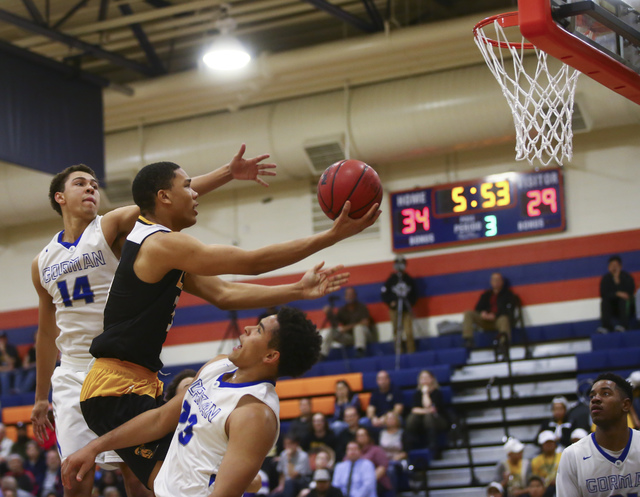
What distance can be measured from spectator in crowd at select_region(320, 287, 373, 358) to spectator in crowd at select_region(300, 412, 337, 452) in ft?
9.93

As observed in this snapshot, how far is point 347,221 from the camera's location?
146 inches

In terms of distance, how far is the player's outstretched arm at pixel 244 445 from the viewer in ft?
10.8

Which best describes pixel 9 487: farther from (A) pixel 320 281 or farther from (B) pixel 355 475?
(A) pixel 320 281

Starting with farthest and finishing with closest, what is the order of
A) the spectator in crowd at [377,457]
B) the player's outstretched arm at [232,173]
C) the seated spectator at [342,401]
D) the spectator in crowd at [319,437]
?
the seated spectator at [342,401] → the spectator in crowd at [319,437] → the spectator in crowd at [377,457] → the player's outstretched arm at [232,173]

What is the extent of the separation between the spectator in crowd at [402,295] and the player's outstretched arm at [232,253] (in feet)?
33.6

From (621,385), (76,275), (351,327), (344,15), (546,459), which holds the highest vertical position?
(344,15)

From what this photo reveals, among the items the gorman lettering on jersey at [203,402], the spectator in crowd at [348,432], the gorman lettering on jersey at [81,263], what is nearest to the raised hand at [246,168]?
the gorman lettering on jersey at [81,263]

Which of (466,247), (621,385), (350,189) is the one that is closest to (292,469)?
(466,247)

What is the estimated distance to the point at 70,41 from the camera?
1305 centimetres

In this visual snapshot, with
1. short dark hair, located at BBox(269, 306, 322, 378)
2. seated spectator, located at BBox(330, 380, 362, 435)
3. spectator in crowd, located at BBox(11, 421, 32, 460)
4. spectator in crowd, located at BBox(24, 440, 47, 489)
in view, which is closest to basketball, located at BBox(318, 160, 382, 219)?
short dark hair, located at BBox(269, 306, 322, 378)

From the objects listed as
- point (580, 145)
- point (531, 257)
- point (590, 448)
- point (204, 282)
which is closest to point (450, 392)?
point (531, 257)

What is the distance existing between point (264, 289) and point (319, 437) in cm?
710

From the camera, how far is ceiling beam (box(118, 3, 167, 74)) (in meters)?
13.5

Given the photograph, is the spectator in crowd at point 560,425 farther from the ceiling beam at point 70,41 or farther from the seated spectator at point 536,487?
the ceiling beam at point 70,41
